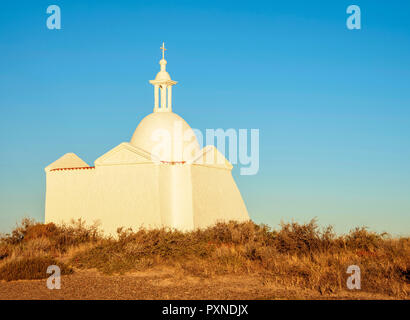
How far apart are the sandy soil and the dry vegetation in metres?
0.37

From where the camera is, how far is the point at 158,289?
1135 centimetres

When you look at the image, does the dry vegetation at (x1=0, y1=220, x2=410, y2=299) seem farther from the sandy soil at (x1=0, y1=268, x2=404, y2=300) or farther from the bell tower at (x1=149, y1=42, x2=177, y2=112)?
the bell tower at (x1=149, y1=42, x2=177, y2=112)

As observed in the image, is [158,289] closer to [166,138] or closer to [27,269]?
[27,269]

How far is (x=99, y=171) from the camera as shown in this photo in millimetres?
24484

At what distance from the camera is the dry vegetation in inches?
461

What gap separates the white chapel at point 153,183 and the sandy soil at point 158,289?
9.10 meters

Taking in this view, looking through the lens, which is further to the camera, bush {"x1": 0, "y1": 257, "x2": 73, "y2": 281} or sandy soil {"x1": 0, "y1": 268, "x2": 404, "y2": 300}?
bush {"x1": 0, "y1": 257, "x2": 73, "y2": 281}

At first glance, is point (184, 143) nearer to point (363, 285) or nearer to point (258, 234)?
point (258, 234)

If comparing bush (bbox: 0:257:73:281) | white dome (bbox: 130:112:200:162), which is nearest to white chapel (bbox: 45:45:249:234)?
white dome (bbox: 130:112:200:162)

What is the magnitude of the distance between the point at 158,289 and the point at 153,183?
1165 cm

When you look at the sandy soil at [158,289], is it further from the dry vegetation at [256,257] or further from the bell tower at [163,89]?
the bell tower at [163,89]

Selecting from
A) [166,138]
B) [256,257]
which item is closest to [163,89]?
[166,138]
